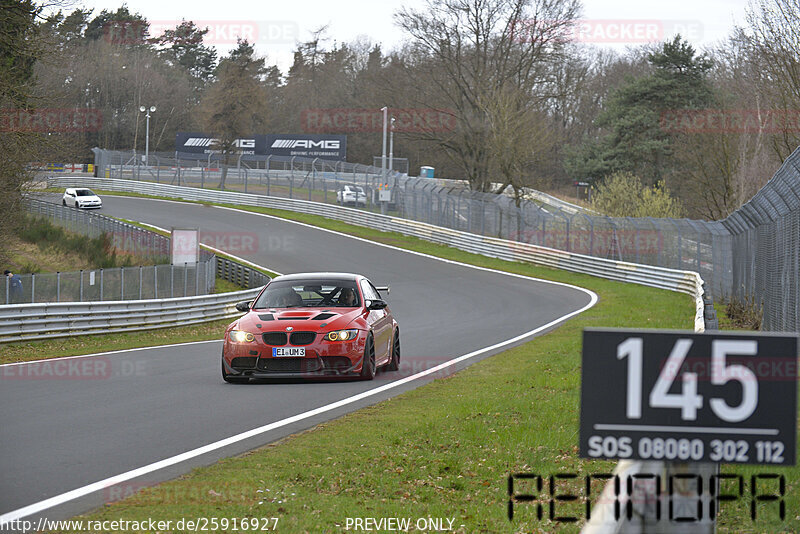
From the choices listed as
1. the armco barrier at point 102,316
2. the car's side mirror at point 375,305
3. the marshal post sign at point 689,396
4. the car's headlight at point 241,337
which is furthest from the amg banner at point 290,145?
the marshal post sign at point 689,396

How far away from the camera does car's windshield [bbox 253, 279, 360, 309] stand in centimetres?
1452

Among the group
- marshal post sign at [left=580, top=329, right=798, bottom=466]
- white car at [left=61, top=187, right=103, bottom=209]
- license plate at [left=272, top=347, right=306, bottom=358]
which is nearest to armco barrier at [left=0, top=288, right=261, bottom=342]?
license plate at [left=272, top=347, right=306, bottom=358]

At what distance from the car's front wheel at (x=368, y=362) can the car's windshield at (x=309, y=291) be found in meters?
0.86

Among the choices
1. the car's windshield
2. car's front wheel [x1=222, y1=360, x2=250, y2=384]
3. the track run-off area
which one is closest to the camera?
the track run-off area

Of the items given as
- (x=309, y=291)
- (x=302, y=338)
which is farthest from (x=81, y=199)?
(x=302, y=338)

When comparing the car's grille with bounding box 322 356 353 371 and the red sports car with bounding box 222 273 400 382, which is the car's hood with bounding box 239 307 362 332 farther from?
the car's grille with bounding box 322 356 353 371

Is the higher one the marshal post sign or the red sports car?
the marshal post sign

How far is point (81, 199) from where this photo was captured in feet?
196

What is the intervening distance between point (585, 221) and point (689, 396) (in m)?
40.7

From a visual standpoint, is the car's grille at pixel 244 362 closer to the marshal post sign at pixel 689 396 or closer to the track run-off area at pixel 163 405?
the track run-off area at pixel 163 405

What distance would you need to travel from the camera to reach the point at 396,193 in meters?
56.2

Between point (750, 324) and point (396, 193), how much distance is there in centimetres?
3684

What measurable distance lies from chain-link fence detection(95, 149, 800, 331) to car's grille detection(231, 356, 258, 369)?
300 inches

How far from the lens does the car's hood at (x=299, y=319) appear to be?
1339 centimetres
